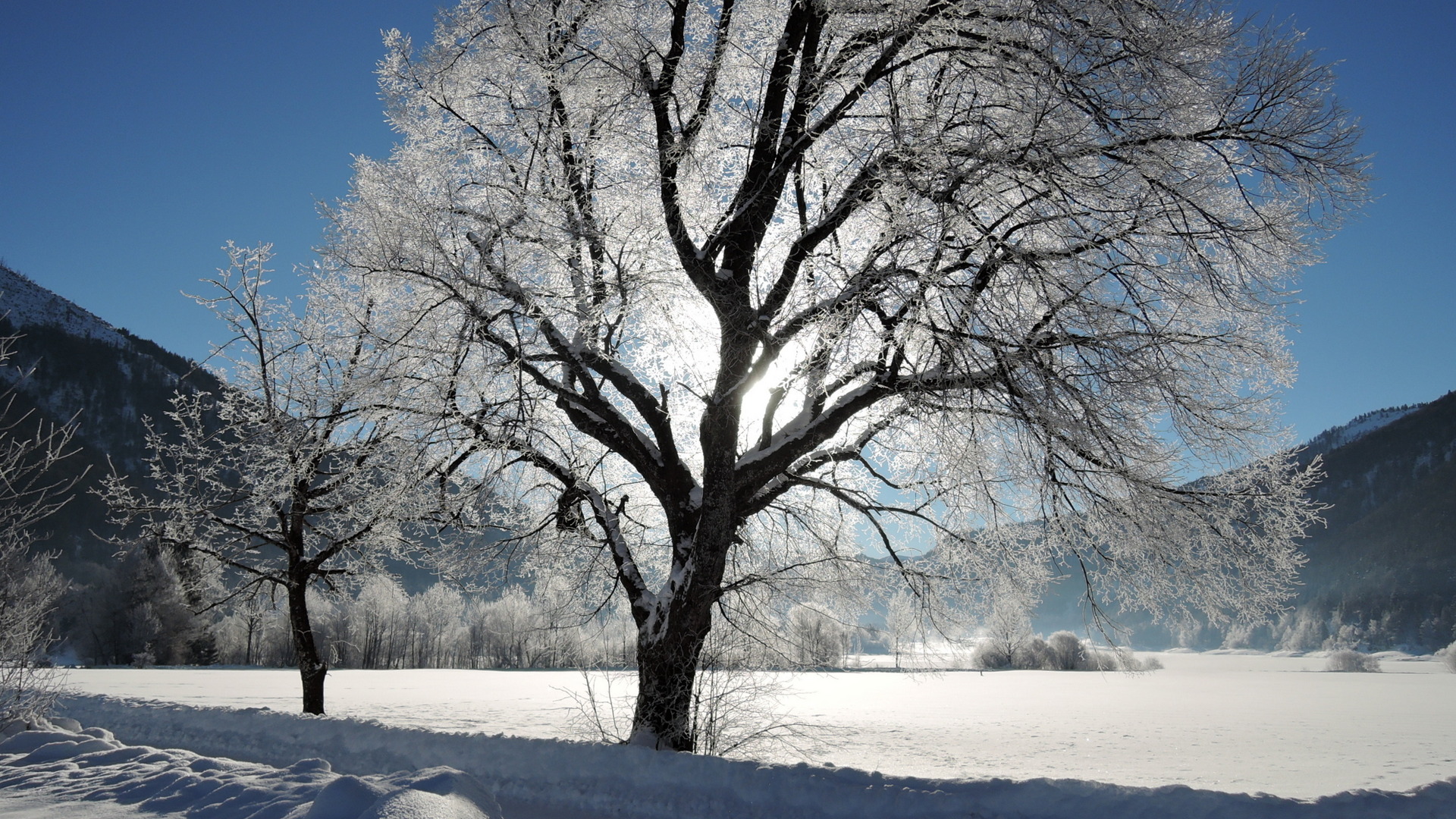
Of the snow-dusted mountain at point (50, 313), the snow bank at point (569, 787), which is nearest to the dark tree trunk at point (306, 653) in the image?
the snow bank at point (569, 787)

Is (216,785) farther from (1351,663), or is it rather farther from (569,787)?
(1351,663)

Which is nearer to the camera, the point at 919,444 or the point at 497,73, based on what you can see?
the point at 919,444

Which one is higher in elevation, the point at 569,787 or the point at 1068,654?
the point at 569,787

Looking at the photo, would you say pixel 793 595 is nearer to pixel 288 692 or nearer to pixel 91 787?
pixel 91 787

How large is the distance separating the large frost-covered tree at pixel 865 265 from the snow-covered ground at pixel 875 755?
1.17m

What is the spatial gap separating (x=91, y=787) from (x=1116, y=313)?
8042 mm

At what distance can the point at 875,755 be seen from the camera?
32.6ft

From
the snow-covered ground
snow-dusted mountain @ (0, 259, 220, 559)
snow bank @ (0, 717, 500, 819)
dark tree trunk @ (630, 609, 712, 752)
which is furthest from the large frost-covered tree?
snow-dusted mountain @ (0, 259, 220, 559)

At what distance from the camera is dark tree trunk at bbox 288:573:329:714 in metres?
11.4

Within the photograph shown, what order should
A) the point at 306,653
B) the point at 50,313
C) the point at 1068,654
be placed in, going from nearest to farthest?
the point at 306,653
the point at 1068,654
the point at 50,313

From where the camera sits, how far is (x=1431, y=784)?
13.4 feet

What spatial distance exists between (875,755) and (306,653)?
9.14 meters

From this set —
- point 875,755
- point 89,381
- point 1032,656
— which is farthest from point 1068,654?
point 89,381

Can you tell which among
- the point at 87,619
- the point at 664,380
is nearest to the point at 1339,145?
the point at 664,380
